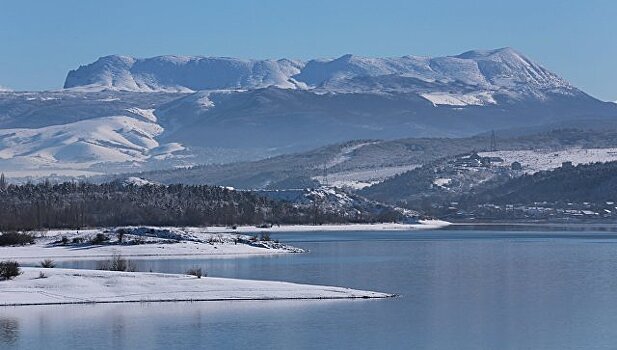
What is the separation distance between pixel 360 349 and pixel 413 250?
58.6 metres

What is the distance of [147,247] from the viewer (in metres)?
94.2

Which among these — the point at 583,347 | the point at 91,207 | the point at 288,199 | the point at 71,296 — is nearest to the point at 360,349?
the point at 583,347

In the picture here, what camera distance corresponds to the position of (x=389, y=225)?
177625 mm

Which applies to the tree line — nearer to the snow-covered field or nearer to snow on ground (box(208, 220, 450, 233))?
snow on ground (box(208, 220, 450, 233))

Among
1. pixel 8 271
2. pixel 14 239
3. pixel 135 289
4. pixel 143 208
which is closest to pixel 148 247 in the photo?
pixel 14 239

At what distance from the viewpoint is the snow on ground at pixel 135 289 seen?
5669 centimetres

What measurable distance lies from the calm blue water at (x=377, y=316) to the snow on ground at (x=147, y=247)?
11.5 metres

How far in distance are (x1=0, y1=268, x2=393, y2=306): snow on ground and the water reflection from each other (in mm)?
4581

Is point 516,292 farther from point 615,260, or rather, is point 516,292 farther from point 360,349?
point 615,260

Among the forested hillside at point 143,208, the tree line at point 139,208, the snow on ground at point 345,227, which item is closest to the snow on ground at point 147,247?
the forested hillside at point 143,208

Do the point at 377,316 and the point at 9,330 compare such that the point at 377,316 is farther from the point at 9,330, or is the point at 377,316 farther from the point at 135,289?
the point at 9,330

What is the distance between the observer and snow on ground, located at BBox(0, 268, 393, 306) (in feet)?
186

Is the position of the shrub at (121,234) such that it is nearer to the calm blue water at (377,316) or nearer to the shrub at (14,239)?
the shrub at (14,239)

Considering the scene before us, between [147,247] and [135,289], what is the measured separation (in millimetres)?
35753
